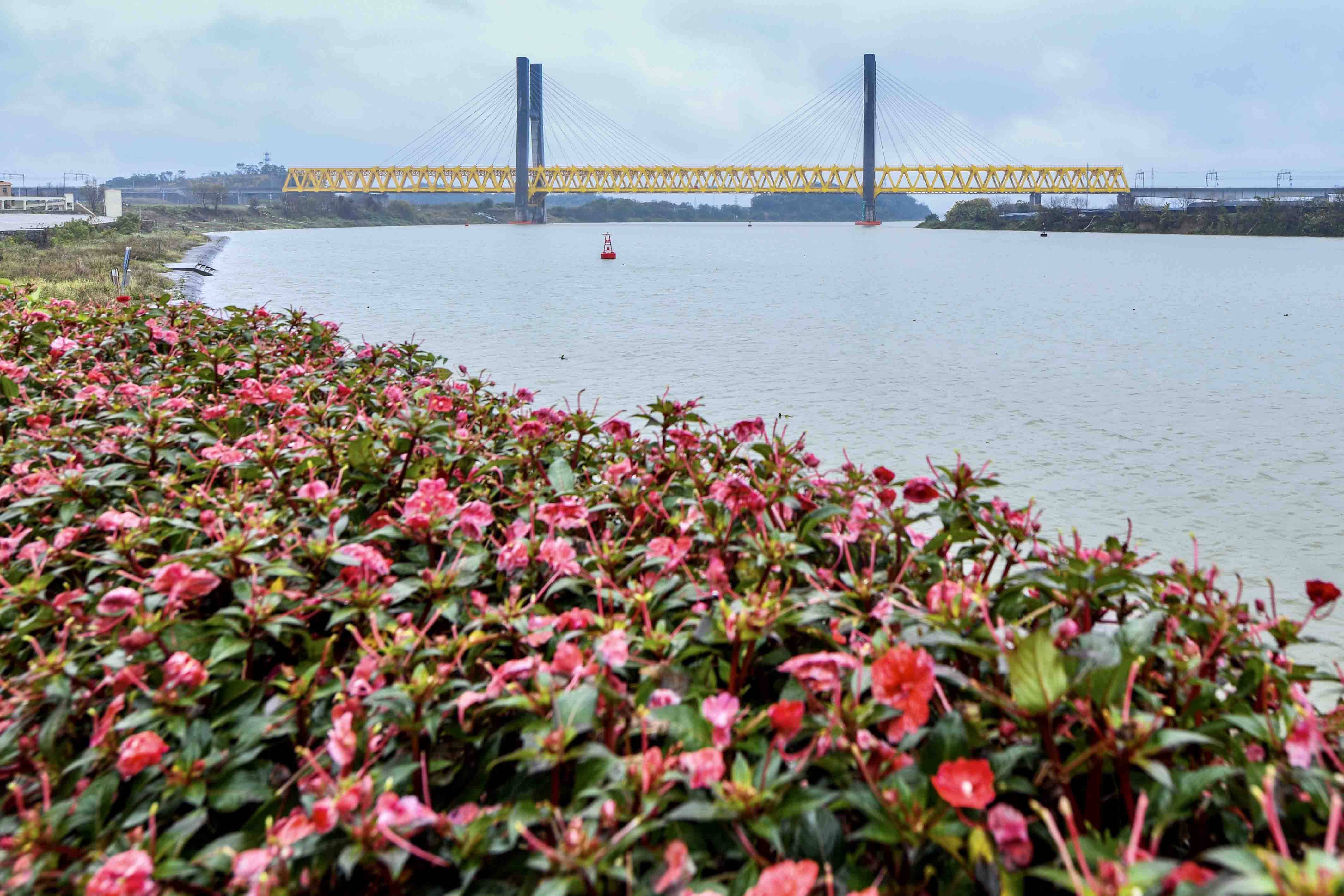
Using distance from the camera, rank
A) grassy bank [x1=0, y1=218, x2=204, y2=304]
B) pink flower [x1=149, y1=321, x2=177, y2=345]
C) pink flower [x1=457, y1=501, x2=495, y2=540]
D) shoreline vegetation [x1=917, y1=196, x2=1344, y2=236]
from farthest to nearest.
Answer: shoreline vegetation [x1=917, y1=196, x2=1344, y2=236] → grassy bank [x1=0, y1=218, x2=204, y2=304] → pink flower [x1=149, y1=321, x2=177, y2=345] → pink flower [x1=457, y1=501, x2=495, y2=540]

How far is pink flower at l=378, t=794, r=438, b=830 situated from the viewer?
779mm

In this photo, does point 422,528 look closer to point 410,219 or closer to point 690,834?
point 690,834

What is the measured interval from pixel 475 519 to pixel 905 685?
2.33 feet

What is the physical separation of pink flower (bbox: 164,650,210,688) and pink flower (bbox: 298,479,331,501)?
47cm

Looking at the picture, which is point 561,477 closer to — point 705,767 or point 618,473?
point 618,473

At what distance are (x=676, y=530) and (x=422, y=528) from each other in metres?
0.37

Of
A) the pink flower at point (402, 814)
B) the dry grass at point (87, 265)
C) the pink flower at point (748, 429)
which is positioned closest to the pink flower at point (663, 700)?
the pink flower at point (402, 814)

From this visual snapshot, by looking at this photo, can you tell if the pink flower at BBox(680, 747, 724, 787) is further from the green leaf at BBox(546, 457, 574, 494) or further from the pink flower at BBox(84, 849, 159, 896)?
the green leaf at BBox(546, 457, 574, 494)

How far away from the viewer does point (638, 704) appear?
0.93 m

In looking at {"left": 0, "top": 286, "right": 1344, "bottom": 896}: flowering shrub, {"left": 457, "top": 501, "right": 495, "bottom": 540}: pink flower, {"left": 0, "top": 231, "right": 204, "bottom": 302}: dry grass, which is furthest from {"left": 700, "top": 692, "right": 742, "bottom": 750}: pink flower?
{"left": 0, "top": 231, "right": 204, "bottom": 302}: dry grass

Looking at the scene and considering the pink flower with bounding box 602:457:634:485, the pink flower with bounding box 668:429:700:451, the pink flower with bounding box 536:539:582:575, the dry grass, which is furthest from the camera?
the dry grass

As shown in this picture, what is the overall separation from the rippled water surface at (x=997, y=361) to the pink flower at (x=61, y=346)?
2.34 meters

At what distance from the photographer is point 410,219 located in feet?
244

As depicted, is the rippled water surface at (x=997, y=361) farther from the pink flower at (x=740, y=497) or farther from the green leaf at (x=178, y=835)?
the green leaf at (x=178, y=835)
